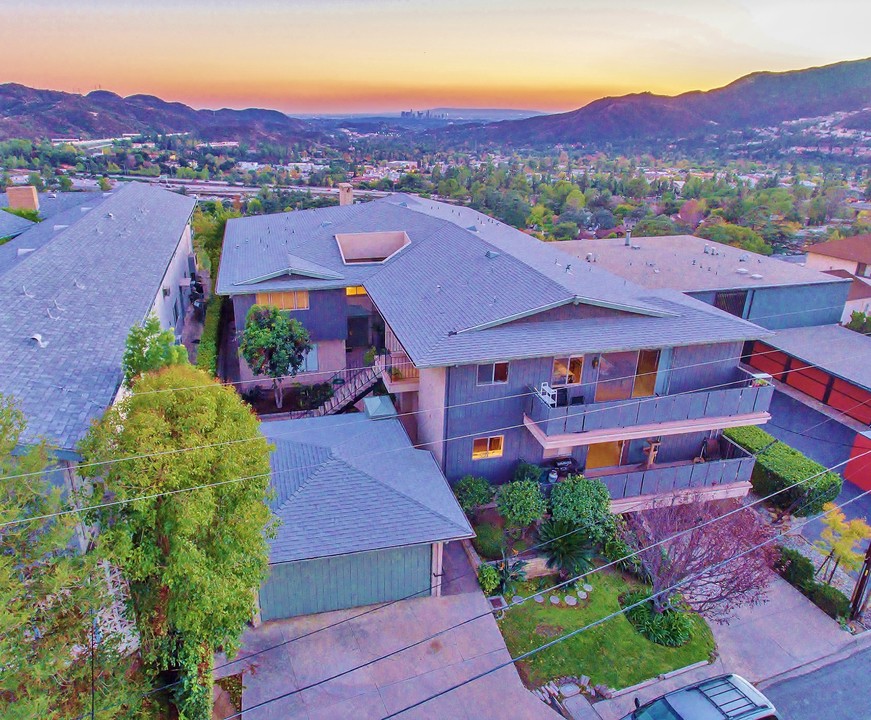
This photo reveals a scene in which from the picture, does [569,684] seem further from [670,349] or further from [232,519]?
[670,349]

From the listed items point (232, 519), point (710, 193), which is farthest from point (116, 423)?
point (710, 193)

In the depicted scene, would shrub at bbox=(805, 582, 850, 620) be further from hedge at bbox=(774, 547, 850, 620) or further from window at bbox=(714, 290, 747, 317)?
window at bbox=(714, 290, 747, 317)

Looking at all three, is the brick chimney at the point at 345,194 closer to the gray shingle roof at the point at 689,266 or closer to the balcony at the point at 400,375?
the gray shingle roof at the point at 689,266

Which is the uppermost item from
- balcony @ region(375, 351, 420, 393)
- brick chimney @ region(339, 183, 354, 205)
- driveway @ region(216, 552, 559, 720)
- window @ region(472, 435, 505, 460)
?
brick chimney @ region(339, 183, 354, 205)

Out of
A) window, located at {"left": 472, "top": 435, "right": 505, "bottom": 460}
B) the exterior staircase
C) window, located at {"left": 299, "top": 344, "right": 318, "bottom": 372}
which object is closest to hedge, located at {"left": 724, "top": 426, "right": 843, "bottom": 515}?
window, located at {"left": 472, "top": 435, "right": 505, "bottom": 460}

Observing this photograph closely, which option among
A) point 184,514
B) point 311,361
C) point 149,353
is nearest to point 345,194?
point 311,361

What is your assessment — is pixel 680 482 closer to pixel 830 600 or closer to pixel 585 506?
pixel 585 506

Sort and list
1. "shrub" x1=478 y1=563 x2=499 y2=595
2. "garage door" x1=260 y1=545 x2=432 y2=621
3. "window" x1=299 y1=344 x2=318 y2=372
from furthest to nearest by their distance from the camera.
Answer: "window" x1=299 y1=344 x2=318 y2=372
"shrub" x1=478 y1=563 x2=499 y2=595
"garage door" x1=260 y1=545 x2=432 y2=621
